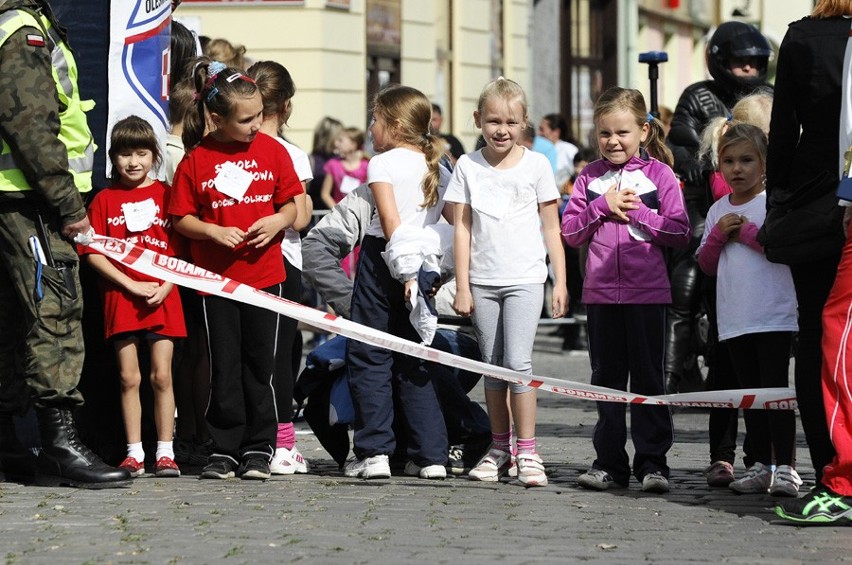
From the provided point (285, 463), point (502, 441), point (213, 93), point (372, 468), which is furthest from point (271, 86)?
point (502, 441)

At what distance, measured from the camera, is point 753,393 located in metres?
7.06

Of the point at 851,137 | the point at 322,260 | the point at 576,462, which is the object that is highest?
the point at 851,137

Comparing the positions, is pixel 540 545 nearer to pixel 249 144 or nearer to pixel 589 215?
pixel 589 215

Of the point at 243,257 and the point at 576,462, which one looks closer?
the point at 243,257

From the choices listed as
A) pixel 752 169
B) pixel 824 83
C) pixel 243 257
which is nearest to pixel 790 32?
pixel 824 83

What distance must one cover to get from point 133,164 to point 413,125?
3.93 feet

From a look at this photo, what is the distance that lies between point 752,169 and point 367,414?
1.91 meters

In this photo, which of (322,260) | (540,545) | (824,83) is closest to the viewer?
(540,545)

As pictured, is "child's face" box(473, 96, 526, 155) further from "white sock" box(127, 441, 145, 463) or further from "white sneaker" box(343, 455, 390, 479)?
"white sock" box(127, 441, 145, 463)

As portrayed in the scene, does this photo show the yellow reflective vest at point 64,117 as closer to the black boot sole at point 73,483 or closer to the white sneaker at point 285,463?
the black boot sole at point 73,483

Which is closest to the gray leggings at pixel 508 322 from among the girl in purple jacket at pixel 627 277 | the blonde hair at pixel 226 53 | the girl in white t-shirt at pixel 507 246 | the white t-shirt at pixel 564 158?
the girl in white t-shirt at pixel 507 246

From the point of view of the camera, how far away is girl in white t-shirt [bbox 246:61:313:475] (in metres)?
7.79

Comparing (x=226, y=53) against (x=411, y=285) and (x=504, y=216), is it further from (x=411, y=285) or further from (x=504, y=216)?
(x=504, y=216)

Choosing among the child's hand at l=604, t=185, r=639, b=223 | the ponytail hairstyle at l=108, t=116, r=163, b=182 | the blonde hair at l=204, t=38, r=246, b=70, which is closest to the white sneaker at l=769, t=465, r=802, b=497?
the child's hand at l=604, t=185, r=639, b=223
